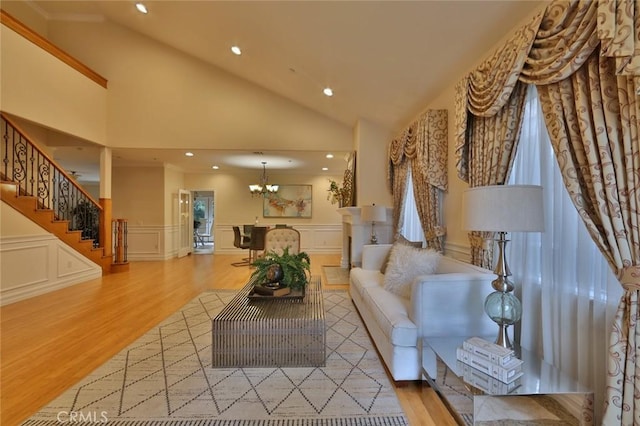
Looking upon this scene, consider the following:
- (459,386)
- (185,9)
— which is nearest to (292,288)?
(459,386)

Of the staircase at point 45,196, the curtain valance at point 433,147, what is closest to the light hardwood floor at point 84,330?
the staircase at point 45,196

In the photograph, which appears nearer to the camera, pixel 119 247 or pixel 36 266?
pixel 36 266

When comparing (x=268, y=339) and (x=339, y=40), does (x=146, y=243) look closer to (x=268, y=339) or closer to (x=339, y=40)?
(x=268, y=339)

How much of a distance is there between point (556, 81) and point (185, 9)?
15.6 feet

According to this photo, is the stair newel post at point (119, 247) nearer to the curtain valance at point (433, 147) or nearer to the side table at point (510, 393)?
the curtain valance at point (433, 147)

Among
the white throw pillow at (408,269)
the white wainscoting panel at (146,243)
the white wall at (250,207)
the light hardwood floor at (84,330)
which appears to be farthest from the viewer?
the white wall at (250,207)

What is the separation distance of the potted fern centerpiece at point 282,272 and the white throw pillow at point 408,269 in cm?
85

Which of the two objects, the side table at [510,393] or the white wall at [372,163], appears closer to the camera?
the side table at [510,393]

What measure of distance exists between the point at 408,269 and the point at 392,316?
715 mm

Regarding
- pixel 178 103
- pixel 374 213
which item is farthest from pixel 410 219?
pixel 178 103

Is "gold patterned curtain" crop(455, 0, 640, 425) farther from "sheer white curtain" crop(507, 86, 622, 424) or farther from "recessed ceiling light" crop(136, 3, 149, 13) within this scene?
"recessed ceiling light" crop(136, 3, 149, 13)

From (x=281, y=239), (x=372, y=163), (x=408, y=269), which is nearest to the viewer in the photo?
(x=408, y=269)

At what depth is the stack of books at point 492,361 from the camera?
154 cm

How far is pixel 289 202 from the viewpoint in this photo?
9406 millimetres
